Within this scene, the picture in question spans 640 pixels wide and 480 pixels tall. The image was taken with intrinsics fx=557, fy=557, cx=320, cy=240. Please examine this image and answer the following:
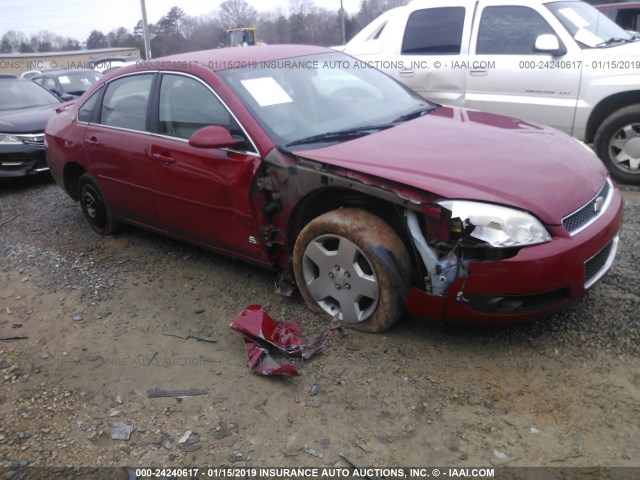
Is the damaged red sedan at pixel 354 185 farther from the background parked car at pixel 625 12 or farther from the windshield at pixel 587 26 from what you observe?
the background parked car at pixel 625 12

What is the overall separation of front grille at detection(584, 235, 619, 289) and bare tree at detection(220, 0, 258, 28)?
41.8m

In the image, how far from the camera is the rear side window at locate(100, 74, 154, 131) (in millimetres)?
4336

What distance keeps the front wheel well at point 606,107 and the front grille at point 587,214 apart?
2670 mm

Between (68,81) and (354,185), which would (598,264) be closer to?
(354,185)

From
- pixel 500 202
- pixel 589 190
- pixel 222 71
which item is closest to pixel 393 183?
pixel 500 202

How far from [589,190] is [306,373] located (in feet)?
6.05

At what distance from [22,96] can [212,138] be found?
273 inches

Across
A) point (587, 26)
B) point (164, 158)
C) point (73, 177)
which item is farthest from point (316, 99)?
point (587, 26)

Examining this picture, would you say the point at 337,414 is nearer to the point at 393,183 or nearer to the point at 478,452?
the point at 478,452

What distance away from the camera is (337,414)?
2725mm

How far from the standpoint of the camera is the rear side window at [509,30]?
18.9 ft

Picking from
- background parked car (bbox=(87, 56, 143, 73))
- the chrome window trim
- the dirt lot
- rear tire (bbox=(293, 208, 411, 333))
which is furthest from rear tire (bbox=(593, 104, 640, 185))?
background parked car (bbox=(87, 56, 143, 73))

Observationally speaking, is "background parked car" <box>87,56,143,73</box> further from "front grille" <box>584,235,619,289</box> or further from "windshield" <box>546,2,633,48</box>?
"front grille" <box>584,235,619,289</box>

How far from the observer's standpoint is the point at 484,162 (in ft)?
9.99
